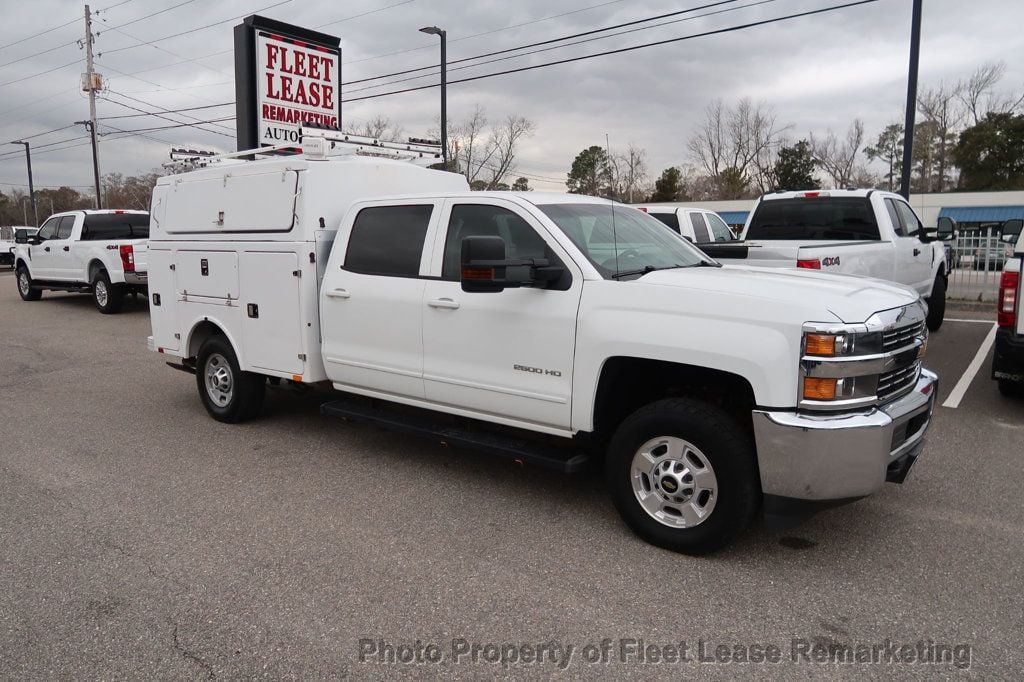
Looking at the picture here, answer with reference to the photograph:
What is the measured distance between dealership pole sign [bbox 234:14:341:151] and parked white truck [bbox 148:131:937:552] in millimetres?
5635

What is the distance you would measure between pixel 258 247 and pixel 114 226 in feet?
38.5

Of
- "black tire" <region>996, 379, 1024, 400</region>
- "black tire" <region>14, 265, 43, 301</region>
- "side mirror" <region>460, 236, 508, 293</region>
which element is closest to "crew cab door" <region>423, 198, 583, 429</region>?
"side mirror" <region>460, 236, 508, 293</region>

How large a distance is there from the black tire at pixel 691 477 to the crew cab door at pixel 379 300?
→ 1.62 m

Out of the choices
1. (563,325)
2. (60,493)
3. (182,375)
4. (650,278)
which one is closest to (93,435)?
(60,493)

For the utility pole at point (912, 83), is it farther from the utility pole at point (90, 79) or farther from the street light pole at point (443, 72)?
the utility pole at point (90, 79)

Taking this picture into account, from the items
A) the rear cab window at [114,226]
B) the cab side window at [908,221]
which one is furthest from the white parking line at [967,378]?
the rear cab window at [114,226]

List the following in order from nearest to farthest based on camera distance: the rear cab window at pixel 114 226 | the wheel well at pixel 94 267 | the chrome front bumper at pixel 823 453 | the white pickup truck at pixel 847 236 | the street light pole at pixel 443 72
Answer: the chrome front bumper at pixel 823 453, the white pickup truck at pixel 847 236, the wheel well at pixel 94 267, the rear cab window at pixel 114 226, the street light pole at pixel 443 72

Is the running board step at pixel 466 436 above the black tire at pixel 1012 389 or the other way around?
above

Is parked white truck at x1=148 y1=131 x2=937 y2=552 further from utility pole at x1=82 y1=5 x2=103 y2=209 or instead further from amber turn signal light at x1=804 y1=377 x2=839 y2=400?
utility pole at x1=82 y1=5 x2=103 y2=209

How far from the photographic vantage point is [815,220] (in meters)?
9.41

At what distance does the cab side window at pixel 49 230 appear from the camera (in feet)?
55.1

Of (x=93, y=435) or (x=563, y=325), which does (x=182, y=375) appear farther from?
(x=563, y=325)

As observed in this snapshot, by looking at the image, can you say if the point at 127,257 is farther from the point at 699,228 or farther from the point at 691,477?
the point at 691,477

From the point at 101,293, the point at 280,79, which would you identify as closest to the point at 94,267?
the point at 101,293
